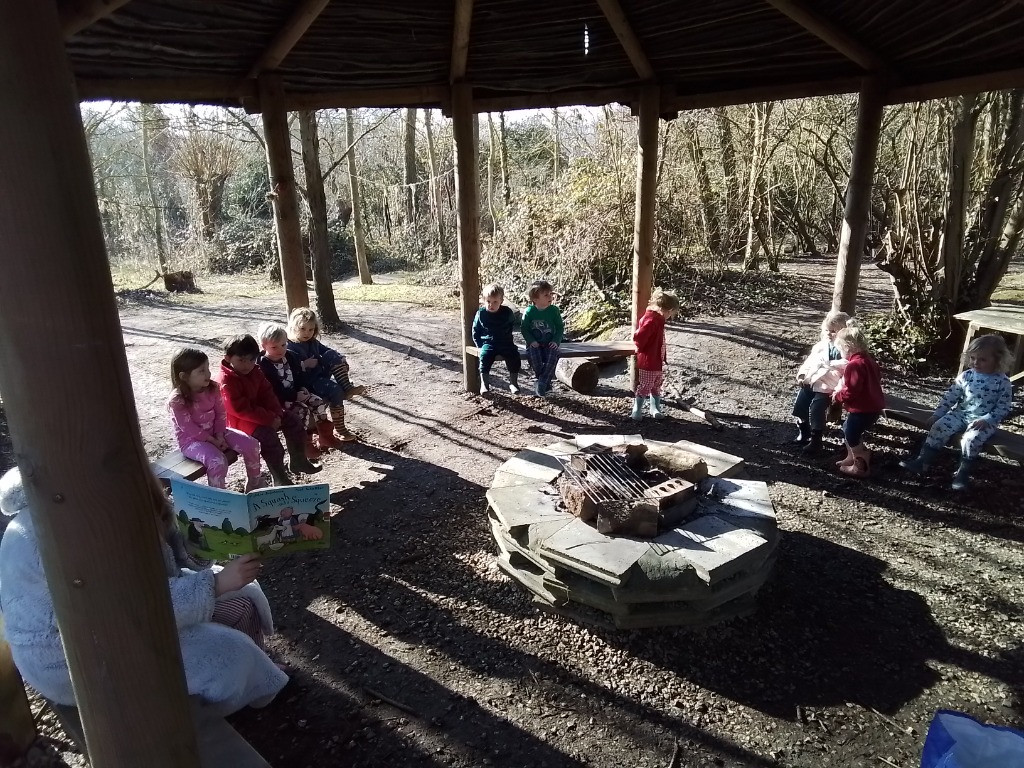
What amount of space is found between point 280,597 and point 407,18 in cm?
455

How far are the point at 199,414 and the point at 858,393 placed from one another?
4602 millimetres

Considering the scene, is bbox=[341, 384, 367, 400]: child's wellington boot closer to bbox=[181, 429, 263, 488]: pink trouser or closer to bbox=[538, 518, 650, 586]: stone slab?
bbox=[181, 429, 263, 488]: pink trouser

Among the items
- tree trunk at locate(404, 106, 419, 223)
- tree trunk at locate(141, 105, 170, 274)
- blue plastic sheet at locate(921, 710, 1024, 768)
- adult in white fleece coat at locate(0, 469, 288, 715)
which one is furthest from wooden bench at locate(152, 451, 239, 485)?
tree trunk at locate(141, 105, 170, 274)

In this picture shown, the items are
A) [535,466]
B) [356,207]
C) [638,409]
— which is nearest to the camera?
[535,466]

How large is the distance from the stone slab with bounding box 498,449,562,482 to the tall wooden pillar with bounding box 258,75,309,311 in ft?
7.86

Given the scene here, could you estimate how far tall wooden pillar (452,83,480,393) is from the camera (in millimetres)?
6203

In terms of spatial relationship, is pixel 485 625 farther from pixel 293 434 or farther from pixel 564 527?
pixel 293 434

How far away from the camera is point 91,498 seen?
152 cm

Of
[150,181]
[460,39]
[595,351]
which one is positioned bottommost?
[595,351]

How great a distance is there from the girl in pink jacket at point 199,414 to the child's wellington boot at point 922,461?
4890mm

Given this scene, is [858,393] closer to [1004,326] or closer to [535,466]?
[1004,326]

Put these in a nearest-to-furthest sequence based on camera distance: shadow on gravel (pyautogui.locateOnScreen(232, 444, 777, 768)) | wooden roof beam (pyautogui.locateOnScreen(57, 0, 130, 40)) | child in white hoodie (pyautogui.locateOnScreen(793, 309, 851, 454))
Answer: shadow on gravel (pyautogui.locateOnScreen(232, 444, 777, 768)) → wooden roof beam (pyautogui.locateOnScreen(57, 0, 130, 40)) → child in white hoodie (pyautogui.locateOnScreen(793, 309, 851, 454))

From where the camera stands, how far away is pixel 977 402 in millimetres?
4531

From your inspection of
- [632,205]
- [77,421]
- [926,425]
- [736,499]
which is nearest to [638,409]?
[926,425]
